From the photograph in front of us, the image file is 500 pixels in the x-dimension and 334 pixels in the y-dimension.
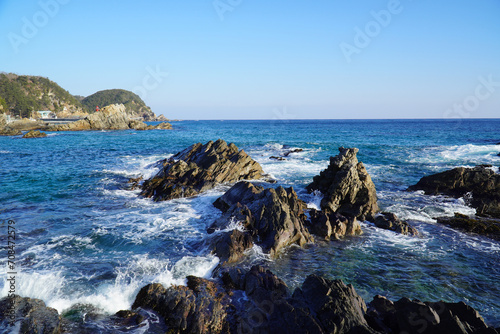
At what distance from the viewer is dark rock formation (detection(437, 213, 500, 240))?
16.0m

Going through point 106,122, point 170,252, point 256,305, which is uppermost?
point 106,122

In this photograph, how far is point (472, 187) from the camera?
69.3ft

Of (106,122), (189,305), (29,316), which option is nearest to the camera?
(29,316)

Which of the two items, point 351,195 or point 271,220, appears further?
point 351,195

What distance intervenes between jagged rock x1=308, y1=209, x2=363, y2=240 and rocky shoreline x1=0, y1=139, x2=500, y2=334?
0.06m

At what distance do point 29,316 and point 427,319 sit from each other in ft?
37.0

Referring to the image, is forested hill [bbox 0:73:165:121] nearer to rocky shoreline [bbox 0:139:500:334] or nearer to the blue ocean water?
the blue ocean water

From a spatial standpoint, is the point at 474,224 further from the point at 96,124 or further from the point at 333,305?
the point at 96,124

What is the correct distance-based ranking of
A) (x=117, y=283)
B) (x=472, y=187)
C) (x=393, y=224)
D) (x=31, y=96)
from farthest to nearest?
(x=31, y=96) → (x=472, y=187) → (x=393, y=224) → (x=117, y=283)

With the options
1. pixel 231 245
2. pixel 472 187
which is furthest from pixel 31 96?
pixel 472 187

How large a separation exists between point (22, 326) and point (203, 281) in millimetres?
5346

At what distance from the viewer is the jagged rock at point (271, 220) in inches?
557

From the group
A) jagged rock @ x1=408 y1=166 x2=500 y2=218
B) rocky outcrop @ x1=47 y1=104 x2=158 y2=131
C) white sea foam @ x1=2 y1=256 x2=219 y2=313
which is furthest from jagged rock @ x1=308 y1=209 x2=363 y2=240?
rocky outcrop @ x1=47 y1=104 x2=158 y2=131

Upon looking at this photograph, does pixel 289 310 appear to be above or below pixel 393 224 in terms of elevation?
above
